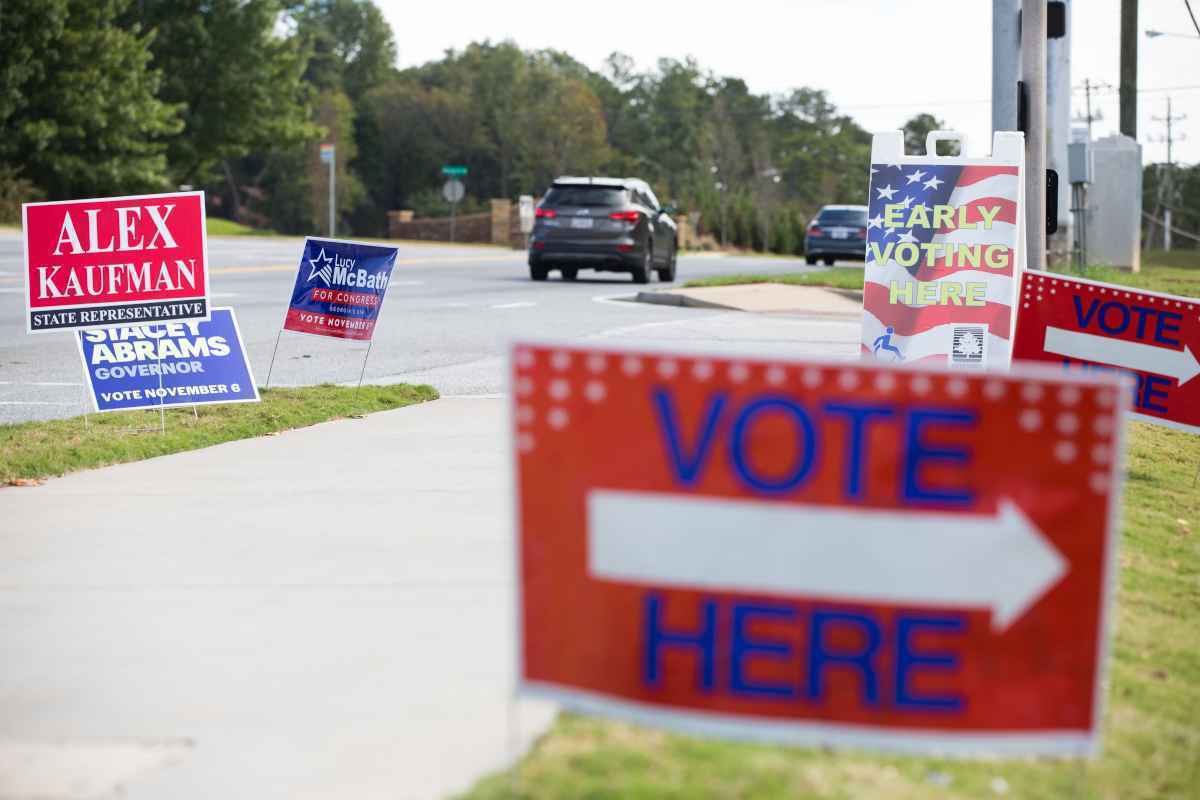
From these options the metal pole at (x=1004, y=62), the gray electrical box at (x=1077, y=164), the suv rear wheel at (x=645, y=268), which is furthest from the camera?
the suv rear wheel at (x=645, y=268)

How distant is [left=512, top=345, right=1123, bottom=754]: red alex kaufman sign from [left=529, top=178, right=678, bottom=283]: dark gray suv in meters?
21.6

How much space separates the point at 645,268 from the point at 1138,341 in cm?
1764

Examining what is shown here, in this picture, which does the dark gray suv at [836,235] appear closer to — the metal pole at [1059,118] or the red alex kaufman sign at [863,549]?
the metal pole at [1059,118]

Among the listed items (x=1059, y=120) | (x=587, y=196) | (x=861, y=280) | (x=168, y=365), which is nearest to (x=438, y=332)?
(x=168, y=365)

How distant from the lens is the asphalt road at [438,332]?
11.9m

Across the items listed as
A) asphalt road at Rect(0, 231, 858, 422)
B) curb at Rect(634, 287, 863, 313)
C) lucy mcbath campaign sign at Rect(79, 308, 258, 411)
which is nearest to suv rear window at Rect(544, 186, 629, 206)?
asphalt road at Rect(0, 231, 858, 422)

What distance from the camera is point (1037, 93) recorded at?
461 inches

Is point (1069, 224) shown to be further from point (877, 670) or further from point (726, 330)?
point (877, 670)

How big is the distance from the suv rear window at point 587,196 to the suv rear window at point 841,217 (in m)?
12.7

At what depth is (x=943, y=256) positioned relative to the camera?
348 inches

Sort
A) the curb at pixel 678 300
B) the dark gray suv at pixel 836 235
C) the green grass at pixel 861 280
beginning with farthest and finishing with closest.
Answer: the dark gray suv at pixel 836 235 → the green grass at pixel 861 280 → the curb at pixel 678 300

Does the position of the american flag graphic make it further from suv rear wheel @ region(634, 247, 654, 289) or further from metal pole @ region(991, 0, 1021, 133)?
suv rear wheel @ region(634, 247, 654, 289)

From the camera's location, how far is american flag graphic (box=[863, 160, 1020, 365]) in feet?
28.8

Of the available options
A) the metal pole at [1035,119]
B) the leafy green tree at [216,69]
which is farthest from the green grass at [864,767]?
the leafy green tree at [216,69]
